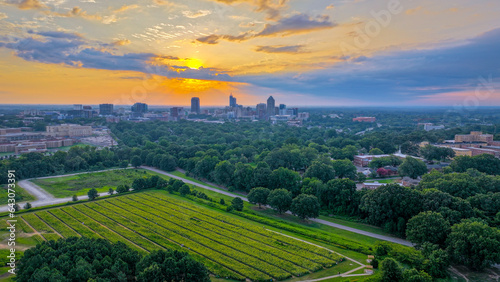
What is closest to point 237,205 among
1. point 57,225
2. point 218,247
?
point 218,247

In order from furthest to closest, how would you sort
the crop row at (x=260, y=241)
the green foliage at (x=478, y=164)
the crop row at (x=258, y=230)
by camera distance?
the green foliage at (x=478, y=164)
the crop row at (x=258, y=230)
the crop row at (x=260, y=241)

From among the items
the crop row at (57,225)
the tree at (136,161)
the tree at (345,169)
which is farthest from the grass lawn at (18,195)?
the tree at (345,169)

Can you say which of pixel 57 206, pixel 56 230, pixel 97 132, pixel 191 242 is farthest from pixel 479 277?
pixel 97 132

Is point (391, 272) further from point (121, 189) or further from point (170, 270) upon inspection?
point (121, 189)

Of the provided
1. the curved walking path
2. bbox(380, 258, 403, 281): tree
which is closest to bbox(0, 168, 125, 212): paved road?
the curved walking path

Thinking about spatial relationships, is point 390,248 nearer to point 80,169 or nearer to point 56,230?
point 56,230

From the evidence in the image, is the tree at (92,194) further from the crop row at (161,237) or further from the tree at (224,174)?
the tree at (224,174)
